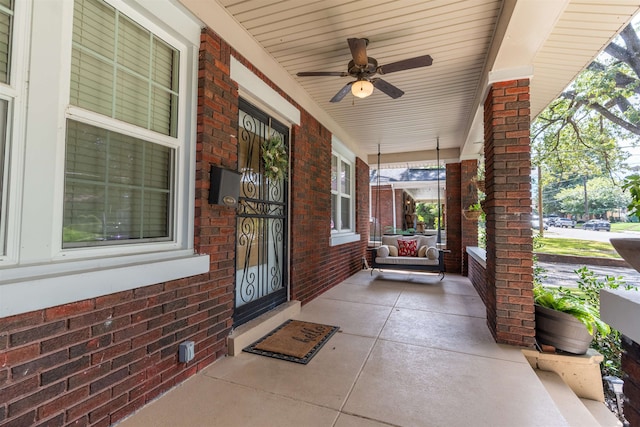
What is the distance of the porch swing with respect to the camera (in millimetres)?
5492

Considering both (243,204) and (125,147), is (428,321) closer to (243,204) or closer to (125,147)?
(243,204)

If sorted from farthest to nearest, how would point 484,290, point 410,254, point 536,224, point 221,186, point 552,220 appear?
1. point 552,220
2. point 536,224
3. point 410,254
4. point 484,290
5. point 221,186

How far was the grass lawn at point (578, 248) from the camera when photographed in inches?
380

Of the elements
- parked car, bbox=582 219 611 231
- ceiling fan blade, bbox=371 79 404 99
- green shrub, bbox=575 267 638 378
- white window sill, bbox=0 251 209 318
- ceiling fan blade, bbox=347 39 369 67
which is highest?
ceiling fan blade, bbox=347 39 369 67

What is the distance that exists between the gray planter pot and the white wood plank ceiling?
240 centimetres

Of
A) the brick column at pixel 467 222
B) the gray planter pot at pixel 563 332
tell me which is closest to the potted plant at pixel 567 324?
the gray planter pot at pixel 563 332

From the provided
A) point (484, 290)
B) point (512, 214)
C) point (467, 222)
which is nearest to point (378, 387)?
point (512, 214)

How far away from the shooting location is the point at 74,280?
1.44 metres

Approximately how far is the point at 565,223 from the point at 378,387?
956 inches

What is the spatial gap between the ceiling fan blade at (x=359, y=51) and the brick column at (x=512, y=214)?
143cm

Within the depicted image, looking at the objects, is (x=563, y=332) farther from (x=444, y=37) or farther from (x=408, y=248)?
(x=408, y=248)

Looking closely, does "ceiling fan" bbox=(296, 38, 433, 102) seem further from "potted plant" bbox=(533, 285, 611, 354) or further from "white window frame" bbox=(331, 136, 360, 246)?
"potted plant" bbox=(533, 285, 611, 354)

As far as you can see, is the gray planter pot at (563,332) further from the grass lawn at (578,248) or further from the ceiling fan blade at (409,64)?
the grass lawn at (578,248)

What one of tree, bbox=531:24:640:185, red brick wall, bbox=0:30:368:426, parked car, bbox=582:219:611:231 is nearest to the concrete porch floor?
red brick wall, bbox=0:30:368:426
